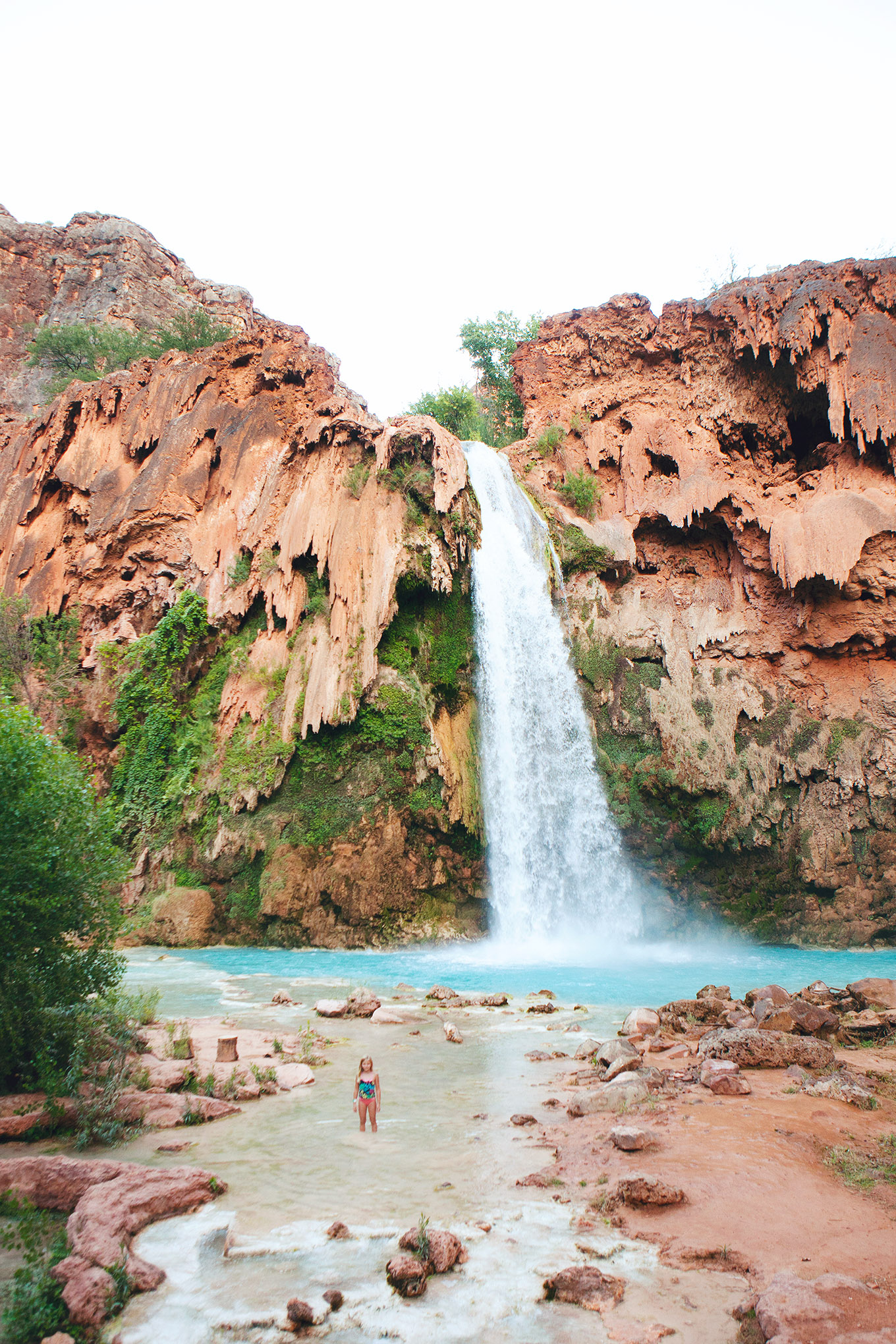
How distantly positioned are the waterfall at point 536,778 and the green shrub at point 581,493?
3.55 metres

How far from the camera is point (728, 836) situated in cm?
1933

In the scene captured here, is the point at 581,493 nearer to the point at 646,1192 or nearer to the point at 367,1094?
the point at 367,1094

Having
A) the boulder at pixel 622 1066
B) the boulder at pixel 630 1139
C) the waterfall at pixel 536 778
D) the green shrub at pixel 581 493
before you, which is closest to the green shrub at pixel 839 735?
the waterfall at pixel 536 778

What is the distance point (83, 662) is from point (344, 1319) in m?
20.6

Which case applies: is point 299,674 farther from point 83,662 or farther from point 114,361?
point 114,361

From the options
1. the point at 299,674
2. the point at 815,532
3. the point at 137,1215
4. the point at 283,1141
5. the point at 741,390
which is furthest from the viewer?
the point at 741,390

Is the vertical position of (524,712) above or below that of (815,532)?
below

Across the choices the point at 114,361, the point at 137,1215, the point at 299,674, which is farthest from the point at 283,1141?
the point at 114,361

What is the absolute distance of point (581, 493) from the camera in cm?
2345

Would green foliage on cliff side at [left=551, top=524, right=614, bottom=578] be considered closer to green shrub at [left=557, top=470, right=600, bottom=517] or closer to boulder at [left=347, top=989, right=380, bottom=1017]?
green shrub at [left=557, top=470, right=600, bottom=517]

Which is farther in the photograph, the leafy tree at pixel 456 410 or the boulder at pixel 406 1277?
the leafy tree at pixel 456 410

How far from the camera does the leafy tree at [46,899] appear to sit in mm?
5855

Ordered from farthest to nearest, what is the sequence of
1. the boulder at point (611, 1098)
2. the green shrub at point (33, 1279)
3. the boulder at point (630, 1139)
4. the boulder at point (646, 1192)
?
the boulder at point (611, 1098) → the boulder at point (630, 1139) → the boulder at point (646, 1192) → the green shrub at point (33, 1279)

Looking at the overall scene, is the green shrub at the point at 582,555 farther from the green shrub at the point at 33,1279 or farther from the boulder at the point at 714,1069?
the green shrub at the point at 33,1279
